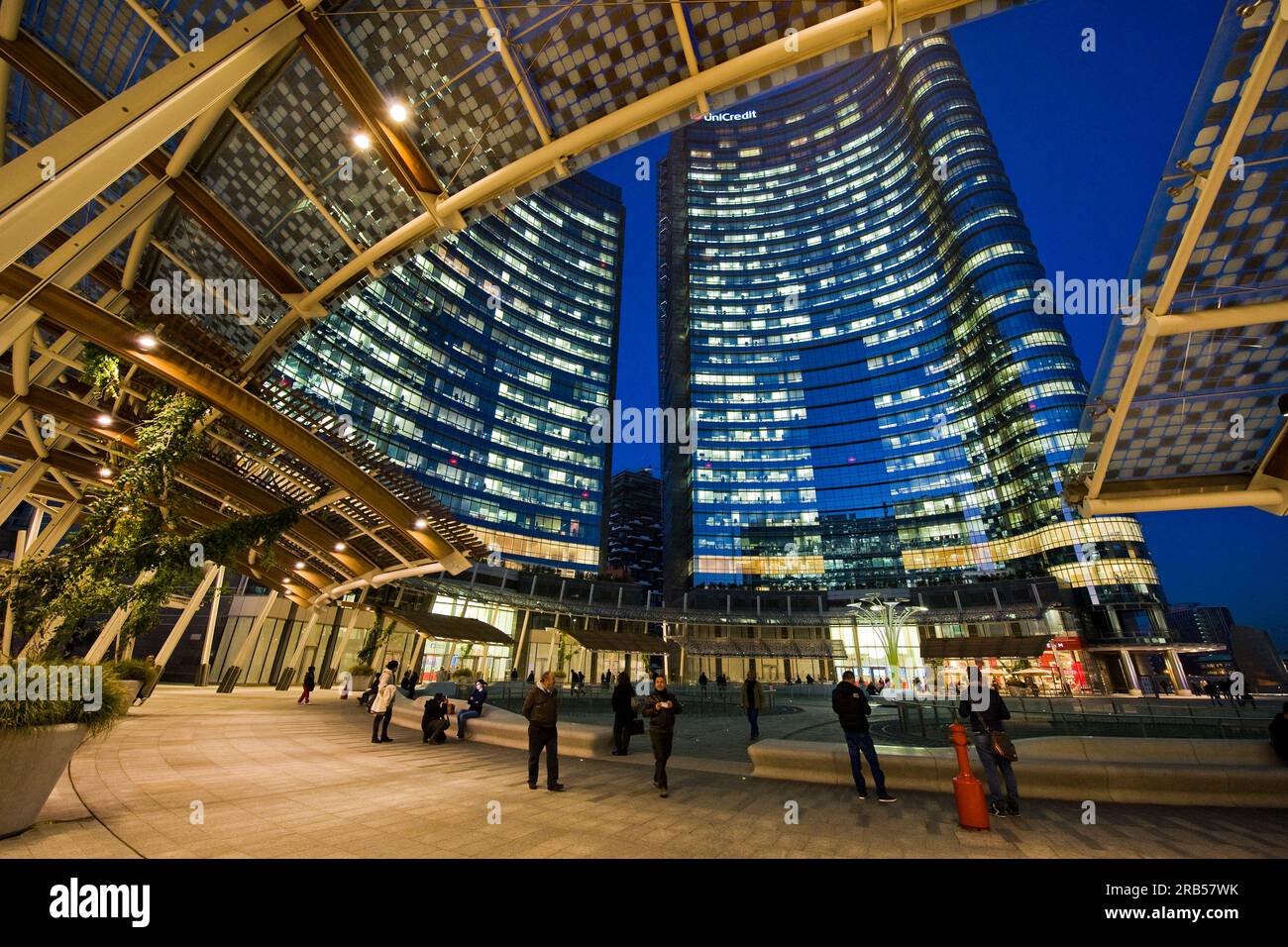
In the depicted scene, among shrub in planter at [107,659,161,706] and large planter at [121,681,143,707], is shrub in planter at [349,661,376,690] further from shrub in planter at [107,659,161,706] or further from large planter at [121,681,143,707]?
large planter at [121,681,143,707]

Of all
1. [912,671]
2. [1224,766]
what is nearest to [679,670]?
[912,671]

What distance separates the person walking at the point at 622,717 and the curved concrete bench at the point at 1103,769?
3474mm

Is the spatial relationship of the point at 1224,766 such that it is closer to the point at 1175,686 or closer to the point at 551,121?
the point at 551,121

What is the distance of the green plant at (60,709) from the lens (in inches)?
169

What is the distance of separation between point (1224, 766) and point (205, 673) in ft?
139

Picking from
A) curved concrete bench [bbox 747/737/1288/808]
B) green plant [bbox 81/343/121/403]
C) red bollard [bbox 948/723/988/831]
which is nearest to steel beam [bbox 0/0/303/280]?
green plant [bbox 81/343/121/403]

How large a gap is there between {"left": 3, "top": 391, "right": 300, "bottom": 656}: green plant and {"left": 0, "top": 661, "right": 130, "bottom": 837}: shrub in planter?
4.47 feet

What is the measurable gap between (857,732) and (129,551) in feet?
36.4

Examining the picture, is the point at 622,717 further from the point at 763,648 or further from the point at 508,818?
the point at 763,648

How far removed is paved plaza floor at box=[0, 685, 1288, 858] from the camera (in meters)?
4.79

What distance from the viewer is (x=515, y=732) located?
12.2 m

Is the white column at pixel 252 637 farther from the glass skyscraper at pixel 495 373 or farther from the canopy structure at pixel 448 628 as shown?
the glass skyscraper at pixel 495 373

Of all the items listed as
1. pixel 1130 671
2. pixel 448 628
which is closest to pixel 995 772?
pixel 448 628
